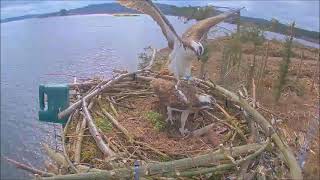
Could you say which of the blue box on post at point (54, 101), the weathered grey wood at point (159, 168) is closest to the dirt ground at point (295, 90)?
the weathered grey wood at point (159, 168)

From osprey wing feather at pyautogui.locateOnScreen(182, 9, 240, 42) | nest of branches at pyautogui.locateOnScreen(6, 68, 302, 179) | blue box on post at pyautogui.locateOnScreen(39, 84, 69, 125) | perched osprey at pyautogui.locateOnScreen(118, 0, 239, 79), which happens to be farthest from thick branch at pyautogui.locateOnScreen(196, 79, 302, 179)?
blue box on post at pyautogui.locateOnScreen(39, 84, 69, 125)

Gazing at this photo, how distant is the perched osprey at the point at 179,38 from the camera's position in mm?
4500

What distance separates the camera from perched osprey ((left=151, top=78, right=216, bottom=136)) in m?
4.70

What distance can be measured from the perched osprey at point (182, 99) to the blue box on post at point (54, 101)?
1229mm

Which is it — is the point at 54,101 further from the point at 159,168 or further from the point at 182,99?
the point at 159,168

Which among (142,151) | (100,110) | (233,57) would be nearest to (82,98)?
(100,110)

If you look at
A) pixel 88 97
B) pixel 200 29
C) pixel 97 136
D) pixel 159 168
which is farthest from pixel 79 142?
pixel 200 29

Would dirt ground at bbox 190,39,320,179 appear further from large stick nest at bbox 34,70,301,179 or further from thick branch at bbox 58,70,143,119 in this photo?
thick branch at bbox 58,70,143,119

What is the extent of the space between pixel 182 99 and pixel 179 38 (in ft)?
2.02

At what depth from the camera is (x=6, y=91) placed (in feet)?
74.9

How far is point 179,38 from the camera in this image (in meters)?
4.63

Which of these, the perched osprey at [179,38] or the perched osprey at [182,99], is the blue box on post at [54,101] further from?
the perched osprey at [179,38]

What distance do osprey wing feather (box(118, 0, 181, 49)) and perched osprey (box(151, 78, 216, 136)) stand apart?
45cm

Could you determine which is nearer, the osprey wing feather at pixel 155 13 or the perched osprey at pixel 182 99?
the osprey wing feather at pixel 155 13
